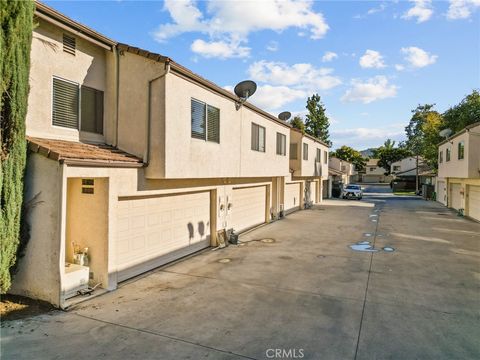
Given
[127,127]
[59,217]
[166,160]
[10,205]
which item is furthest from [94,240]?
[127,127]

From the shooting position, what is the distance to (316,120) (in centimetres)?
5434

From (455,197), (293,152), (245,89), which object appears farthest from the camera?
(455,197)

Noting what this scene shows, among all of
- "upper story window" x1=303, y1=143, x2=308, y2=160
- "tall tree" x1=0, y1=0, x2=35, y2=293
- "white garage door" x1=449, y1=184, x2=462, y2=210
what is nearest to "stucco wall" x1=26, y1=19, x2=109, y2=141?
"tall tree" x1=0, y1=0, x2=35, y2=293

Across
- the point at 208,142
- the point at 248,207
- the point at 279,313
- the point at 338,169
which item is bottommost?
the point at 279,313

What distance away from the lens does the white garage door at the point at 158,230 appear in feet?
28.9

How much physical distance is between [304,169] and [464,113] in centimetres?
2058

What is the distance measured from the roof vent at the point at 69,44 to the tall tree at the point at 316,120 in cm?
4830

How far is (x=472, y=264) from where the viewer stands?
11.0 m

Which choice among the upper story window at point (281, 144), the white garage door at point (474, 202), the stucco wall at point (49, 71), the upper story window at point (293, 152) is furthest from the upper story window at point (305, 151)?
the stucco wall at point (49, 71)

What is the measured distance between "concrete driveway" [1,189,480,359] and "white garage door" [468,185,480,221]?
11.0 meters

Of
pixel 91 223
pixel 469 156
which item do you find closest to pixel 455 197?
pixel 469 156

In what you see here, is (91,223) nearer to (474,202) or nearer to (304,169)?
(304,169)

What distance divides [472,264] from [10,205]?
13477 millimetres

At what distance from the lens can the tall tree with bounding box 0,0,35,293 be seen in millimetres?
6266
